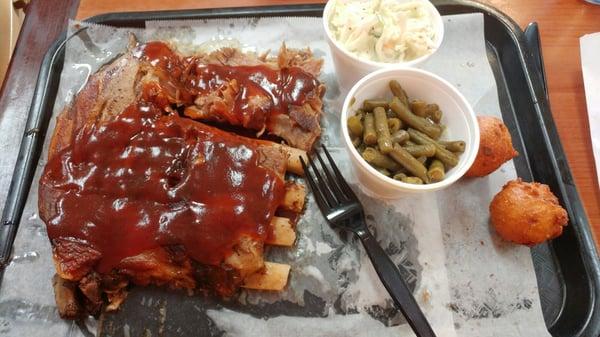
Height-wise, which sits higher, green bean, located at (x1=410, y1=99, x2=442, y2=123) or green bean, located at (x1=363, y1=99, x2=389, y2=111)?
green bean, located at (x1=363, y1=99, x2=389, y2=111)

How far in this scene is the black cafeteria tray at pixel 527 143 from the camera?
2168 millimetres

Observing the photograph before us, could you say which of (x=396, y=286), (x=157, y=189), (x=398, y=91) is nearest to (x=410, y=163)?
(x=398, y=91)

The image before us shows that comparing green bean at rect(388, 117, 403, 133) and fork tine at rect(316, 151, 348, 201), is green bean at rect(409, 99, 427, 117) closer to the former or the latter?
green bean at rect(388, 117, 403, 133)

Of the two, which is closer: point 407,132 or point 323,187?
point 407,132

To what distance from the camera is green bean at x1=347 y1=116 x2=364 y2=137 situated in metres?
2.17

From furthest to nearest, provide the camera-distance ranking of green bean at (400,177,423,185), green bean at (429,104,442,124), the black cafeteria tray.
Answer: green bean at (429,104,442,124)
the black cafeteria tray
green bean at (400,177,423,185)

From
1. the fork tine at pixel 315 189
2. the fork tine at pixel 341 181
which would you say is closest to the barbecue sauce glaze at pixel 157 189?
the fork tine at pixel 315 189

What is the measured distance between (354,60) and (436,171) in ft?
2.62

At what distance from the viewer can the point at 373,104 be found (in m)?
2.24

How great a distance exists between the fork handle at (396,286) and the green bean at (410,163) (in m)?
0.39

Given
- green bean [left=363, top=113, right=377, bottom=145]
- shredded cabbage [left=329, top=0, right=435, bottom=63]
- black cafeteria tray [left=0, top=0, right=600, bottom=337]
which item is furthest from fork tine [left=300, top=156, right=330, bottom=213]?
black cafeteria tray [left=0, top=0, right=600, bottom=337]

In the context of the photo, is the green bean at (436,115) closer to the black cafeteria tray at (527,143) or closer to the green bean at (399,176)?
the green bean at (399,176)

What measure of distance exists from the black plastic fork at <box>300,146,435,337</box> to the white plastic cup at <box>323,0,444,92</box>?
53 cm

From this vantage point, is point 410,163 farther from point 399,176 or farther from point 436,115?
point 436,115
